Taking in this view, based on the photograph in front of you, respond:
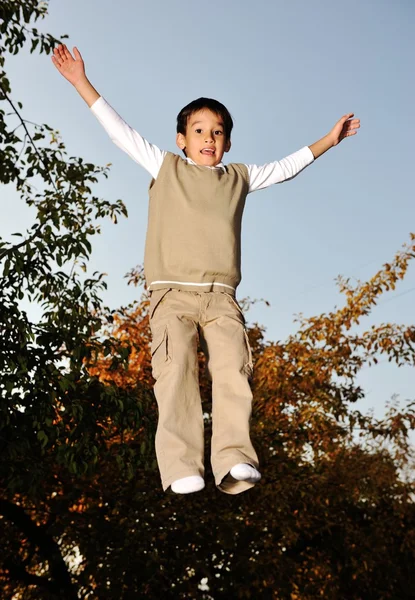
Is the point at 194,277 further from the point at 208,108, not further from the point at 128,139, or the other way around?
the point at 208,108

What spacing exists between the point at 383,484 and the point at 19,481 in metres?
7.46

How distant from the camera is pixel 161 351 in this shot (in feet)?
11.1

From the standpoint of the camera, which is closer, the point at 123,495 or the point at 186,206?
the point at 186,206

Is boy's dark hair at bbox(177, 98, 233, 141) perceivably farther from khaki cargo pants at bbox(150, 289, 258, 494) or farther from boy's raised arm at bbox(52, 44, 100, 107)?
khaki cargo pants at bbox(150, 289, 258, 494)

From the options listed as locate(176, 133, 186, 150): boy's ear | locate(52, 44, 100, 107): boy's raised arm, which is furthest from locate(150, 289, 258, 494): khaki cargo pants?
locate(52, 44, 100, 107): boy's raised arm

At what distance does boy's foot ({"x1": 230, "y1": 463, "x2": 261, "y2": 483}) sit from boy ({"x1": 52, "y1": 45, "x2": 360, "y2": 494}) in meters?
0.08

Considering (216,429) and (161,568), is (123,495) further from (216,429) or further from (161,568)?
(216,429)

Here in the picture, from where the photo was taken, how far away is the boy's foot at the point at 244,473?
3127mm

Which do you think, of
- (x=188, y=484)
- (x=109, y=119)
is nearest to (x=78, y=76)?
(x=109, y=119)

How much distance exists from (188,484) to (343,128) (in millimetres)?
2063

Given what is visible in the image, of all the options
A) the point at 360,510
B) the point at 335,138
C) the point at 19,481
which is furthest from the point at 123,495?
the point at 335,138

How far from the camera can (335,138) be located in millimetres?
4051

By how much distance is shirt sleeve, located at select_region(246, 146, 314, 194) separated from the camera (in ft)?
12.4

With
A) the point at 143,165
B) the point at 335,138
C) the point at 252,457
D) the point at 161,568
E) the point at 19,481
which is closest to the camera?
the point at 252,457
